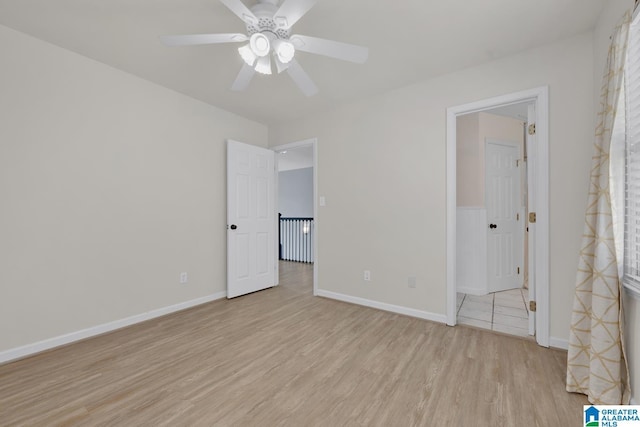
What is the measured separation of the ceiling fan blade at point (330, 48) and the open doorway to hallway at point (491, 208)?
8.65 ft

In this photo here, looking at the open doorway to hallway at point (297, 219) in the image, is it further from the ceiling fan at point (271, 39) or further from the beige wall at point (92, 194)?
the ceiling fan at point (271, 39)

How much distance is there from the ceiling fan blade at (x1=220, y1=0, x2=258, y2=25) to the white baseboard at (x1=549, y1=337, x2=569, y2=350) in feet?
10.5

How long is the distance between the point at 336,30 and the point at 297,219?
16.2ft

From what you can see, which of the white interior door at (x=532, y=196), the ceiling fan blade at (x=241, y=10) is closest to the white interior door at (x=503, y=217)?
the white interior door at (x=532, y=196)

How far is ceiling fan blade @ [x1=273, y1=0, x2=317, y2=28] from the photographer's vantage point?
4.57ft

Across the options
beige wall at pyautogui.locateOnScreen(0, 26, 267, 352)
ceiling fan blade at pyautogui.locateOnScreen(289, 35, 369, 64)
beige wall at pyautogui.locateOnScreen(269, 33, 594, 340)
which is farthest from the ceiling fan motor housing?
beige wall at pyautogui.locateOnScreen(0, 26, 267, 352)

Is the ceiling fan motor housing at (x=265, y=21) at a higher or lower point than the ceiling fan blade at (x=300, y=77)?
higher

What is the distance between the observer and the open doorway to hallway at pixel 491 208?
3.63m

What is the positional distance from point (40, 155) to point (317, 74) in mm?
2484

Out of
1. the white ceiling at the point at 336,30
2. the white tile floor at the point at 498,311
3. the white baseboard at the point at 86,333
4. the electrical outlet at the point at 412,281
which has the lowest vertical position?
the white tile floor at the point at 498,311

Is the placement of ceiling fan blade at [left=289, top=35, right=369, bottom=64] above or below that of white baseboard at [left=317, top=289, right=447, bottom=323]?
above

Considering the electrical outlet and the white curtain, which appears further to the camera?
the electrical outlet

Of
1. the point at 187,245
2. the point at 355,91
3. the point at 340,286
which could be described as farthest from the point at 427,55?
the point at 187,245

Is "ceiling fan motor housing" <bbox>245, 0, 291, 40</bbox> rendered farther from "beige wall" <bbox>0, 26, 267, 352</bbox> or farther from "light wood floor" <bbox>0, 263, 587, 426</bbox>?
"light wood floor" <bbox>0, 263, 587, 426</bbox>
